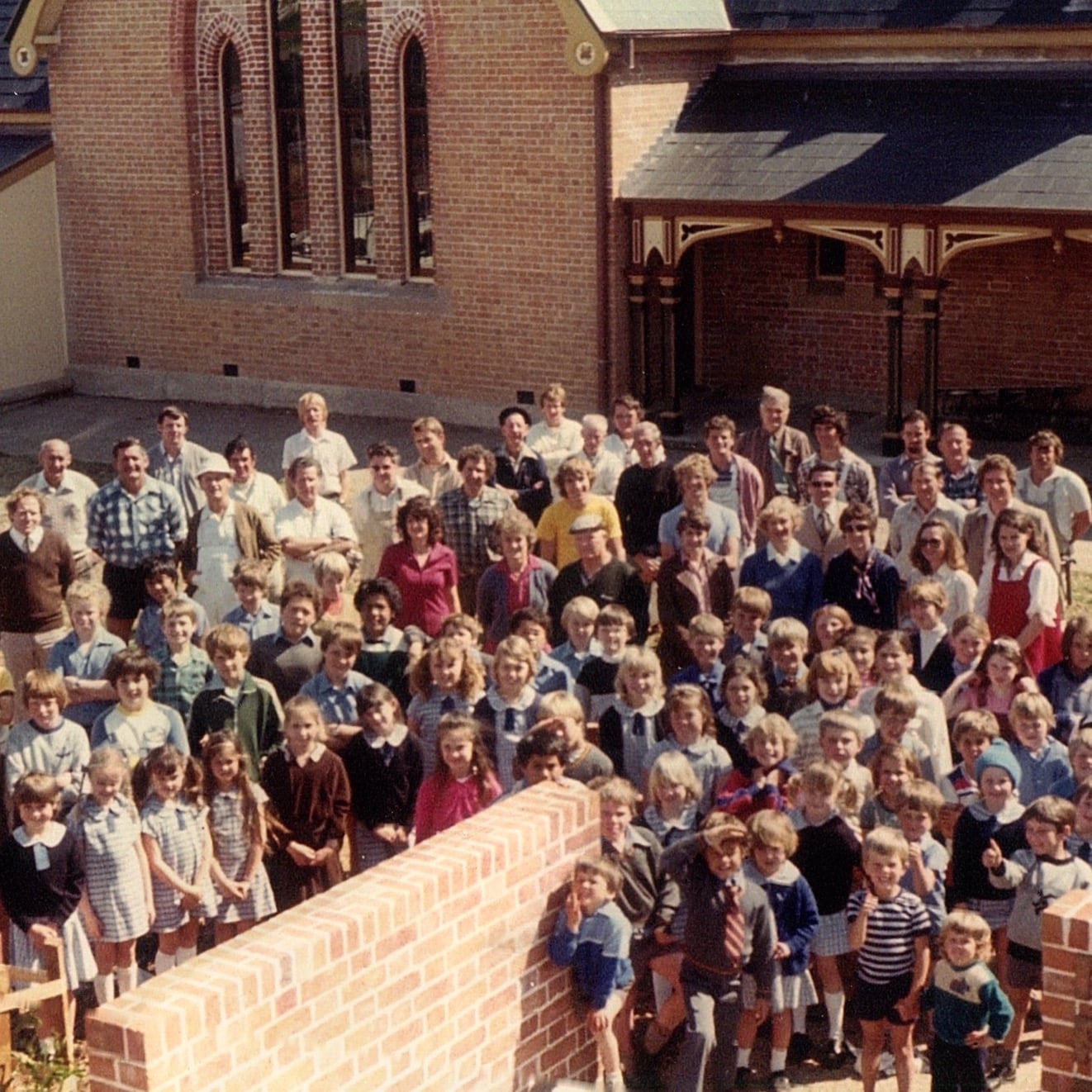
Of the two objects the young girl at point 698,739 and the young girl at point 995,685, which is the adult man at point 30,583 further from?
the young girl at point 995,685

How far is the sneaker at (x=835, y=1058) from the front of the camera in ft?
26.2

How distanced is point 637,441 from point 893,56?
8787mm

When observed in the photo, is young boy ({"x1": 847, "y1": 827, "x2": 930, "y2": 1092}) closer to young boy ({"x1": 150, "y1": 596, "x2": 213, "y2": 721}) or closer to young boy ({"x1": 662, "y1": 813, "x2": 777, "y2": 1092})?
young boy ({"x1": 662, "y1": 813, "x2": 777, "y2": 1092})

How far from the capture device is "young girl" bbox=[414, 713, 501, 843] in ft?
26.7

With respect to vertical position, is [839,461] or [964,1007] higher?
[839,461]

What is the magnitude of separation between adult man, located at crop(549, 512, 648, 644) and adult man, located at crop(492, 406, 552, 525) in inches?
58.4

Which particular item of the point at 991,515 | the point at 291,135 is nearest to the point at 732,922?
the point at 991,515

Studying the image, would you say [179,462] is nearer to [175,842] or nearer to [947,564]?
[175,842]

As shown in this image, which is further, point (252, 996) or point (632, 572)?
point (632, 572)

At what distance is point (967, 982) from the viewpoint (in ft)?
23.1

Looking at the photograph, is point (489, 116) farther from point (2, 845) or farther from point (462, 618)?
point (2, 845)

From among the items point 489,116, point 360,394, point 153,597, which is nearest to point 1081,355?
point 489,116

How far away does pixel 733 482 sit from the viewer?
Result: 11.5 m

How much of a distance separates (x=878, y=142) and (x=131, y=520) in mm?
9254
